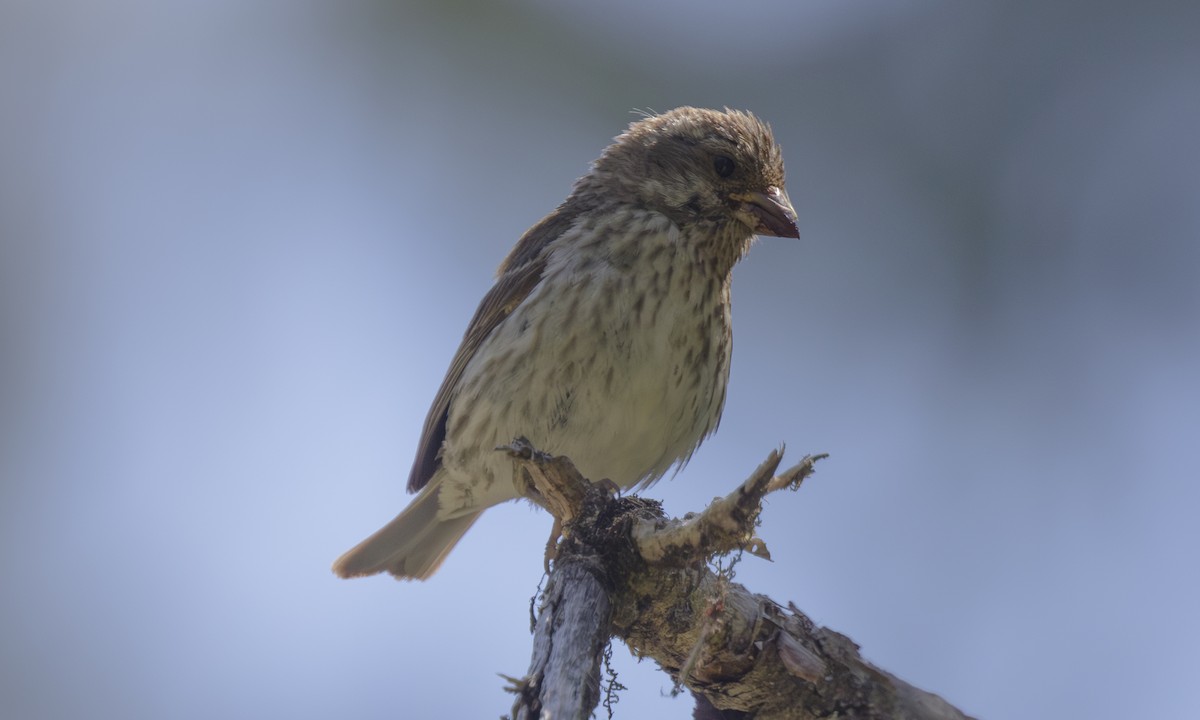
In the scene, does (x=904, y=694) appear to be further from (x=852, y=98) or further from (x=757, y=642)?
→ (x=852, y=98)

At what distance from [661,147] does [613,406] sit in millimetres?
1267

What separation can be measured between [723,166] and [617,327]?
3.05 feet

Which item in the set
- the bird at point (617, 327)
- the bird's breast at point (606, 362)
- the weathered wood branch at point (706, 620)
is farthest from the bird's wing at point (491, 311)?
the weathered wood branch at point (706, 620)

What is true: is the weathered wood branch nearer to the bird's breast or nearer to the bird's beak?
the bird's breast

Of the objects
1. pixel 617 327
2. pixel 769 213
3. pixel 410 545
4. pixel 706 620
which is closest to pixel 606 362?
pixel 617 327

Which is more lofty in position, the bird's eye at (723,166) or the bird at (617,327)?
the bird's eye at (723,166)

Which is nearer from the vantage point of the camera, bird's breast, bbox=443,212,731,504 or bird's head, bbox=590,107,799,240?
bird's breast, bbox=443,212,731,504

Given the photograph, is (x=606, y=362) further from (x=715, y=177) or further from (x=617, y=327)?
(x=715, y=177)

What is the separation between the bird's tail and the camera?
5234 millimetres

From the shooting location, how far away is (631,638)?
10.6 ft

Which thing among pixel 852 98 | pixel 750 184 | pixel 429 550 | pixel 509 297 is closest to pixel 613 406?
pixel 509 297

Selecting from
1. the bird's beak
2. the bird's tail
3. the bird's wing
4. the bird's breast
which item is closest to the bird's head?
Result: the bird's beak

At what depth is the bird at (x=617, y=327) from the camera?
4332 millimetres

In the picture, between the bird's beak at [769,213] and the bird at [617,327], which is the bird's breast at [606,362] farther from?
the bird's beak at [769,213]
